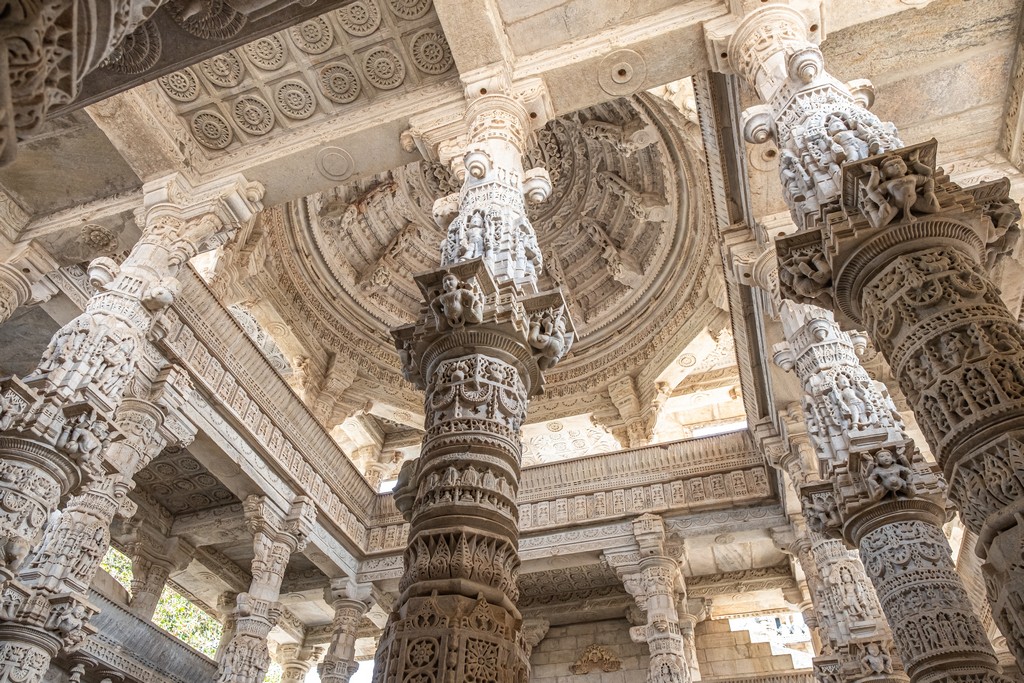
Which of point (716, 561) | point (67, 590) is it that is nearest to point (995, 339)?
point (67, 590)

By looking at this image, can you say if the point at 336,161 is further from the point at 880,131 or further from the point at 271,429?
the point at 880,131

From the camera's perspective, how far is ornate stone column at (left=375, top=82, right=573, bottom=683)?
2.88 m

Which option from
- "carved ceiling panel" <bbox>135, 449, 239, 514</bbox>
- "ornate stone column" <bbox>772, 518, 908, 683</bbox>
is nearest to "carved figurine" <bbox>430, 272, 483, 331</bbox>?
"ornate stone column" <bbox>772, 518, 908, 683</bbox>

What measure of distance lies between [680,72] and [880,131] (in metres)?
2.73

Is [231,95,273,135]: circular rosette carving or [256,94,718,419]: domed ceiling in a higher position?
[256,94,718,419]: domed ceiling

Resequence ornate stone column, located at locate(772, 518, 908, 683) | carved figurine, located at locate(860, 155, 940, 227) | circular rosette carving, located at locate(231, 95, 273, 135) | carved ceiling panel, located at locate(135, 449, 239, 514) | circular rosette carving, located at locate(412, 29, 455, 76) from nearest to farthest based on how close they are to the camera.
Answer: carved figurine, located at locate(860, 155, 940, 227)
ornate stone column, located at locate(772, 518, 908, 683)
circular rosette carving, located at locate(412, 29, 455, 76)
circular rosette carving, located at locate(231, 95, 273, 135)
carved ceiling panel, located at locate(135, 449, 239, 514)

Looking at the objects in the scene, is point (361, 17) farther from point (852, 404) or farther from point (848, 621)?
point (848, 621)

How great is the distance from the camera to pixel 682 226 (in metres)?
13.9

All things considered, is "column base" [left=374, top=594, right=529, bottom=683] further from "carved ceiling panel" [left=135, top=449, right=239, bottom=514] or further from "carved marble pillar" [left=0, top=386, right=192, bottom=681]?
"carved ceiling panel" [left=135, top=449, right=239, bottom=514]

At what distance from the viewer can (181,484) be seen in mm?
11328

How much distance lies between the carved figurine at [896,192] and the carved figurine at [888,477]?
7.64 ft

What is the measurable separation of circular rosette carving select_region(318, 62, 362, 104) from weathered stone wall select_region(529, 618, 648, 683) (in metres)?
9.95

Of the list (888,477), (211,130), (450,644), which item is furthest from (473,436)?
(211,130)

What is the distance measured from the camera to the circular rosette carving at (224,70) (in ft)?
23.3
